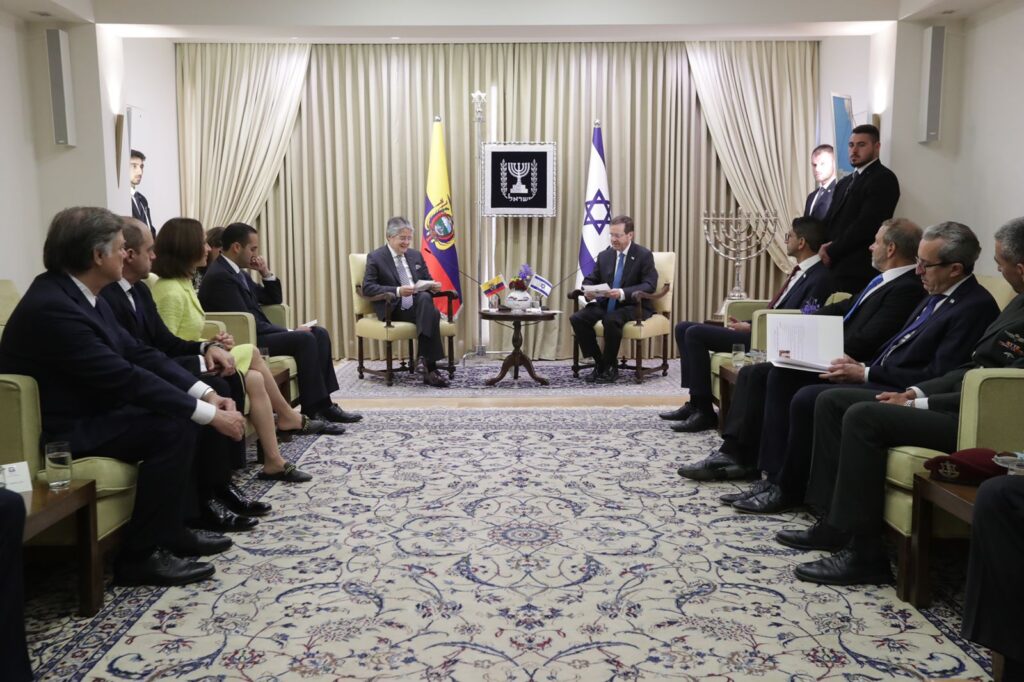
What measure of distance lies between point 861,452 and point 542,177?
19.0ft

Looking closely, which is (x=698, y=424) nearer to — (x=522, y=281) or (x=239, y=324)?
(x=522, y=281)

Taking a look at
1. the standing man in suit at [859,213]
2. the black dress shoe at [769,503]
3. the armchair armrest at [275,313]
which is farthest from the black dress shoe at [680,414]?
the armchair armrest at [275,313]

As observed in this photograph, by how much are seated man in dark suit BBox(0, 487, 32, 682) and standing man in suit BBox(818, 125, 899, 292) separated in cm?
464

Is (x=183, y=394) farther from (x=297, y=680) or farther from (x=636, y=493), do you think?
(x=636, y=493)

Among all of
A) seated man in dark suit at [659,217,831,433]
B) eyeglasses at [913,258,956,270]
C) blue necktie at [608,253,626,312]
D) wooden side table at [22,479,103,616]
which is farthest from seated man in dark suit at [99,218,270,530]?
blue necktie at [608,253,626,312]

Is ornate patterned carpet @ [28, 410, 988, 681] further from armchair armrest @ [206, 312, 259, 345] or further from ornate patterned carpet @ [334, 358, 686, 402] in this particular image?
ornate patterned carpet @ [334, 358, 686, 402]

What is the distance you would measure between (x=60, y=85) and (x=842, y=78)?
6.34 metres

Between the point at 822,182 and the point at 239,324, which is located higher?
the point at 822,182

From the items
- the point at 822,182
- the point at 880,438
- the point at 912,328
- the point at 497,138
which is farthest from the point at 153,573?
the point at 497,138

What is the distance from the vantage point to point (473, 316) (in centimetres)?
878

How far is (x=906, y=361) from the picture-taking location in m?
3.53

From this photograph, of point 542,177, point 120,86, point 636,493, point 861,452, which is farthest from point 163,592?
point 542,177

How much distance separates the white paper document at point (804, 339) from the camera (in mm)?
3871

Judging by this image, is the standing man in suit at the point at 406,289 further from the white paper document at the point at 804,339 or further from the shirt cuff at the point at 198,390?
the shirt cuff at the point at 198,390
